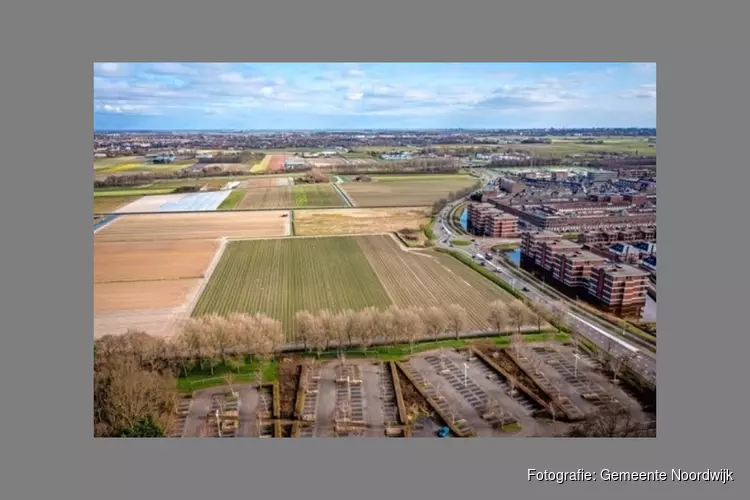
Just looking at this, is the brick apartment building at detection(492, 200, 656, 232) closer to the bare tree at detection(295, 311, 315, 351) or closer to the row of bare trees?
the row of bare trees

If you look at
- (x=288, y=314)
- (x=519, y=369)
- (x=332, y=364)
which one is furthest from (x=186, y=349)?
(x=519, y=369)

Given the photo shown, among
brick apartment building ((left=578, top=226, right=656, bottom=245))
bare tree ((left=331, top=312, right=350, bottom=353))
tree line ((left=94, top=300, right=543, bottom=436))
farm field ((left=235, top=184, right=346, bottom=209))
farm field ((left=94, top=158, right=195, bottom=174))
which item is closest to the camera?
tree line ((left=94, top=300, right=543, bottom=436))

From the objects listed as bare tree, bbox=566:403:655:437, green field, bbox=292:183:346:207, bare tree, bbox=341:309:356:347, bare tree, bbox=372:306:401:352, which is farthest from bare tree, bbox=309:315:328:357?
bare tree, bbox=566:403:655:437

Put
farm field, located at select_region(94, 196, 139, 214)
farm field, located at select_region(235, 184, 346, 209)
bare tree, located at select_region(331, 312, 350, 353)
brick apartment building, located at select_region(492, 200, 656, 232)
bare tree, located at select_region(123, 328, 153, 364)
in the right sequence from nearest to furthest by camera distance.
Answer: bare tree, located at select_region(123, 328, 153, 364)
bare tree, located at select_region(331, 312, 350, 353)
farm field, located at select_region(94, 196, 139, 214)
brick apartment building, located at select_region(492, 200, 656, 232)
farm field, located at select_region(235, 184, 346, 209)

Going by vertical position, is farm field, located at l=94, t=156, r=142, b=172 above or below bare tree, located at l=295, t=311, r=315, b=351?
above

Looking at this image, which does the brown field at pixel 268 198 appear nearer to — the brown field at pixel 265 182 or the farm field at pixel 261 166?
the brown field at pixel 265 182

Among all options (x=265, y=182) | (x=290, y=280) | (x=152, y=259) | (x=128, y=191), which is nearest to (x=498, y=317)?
(x=290, y=280)
